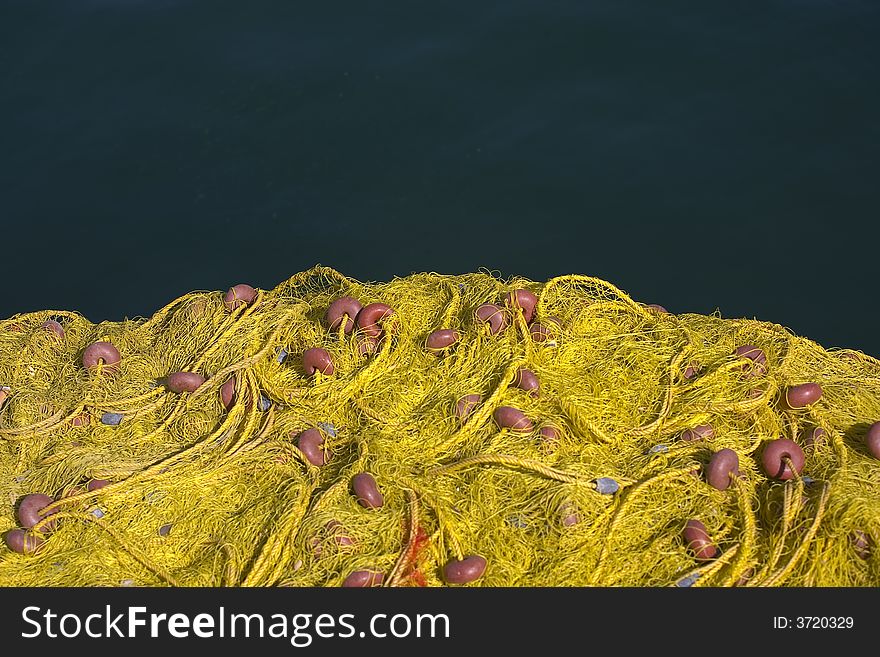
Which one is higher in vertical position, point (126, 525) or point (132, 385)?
point (132, 385)

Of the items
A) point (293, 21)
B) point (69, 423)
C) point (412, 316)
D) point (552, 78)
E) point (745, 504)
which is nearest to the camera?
point (745, 504)

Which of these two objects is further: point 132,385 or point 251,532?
point 132,385

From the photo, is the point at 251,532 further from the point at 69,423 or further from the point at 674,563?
the point at 674,563

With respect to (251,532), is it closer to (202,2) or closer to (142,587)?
(142,587)

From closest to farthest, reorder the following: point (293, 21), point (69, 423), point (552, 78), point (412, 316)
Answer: point (69, 423), point (412, 316), point (552, 78), point (293, 21)
